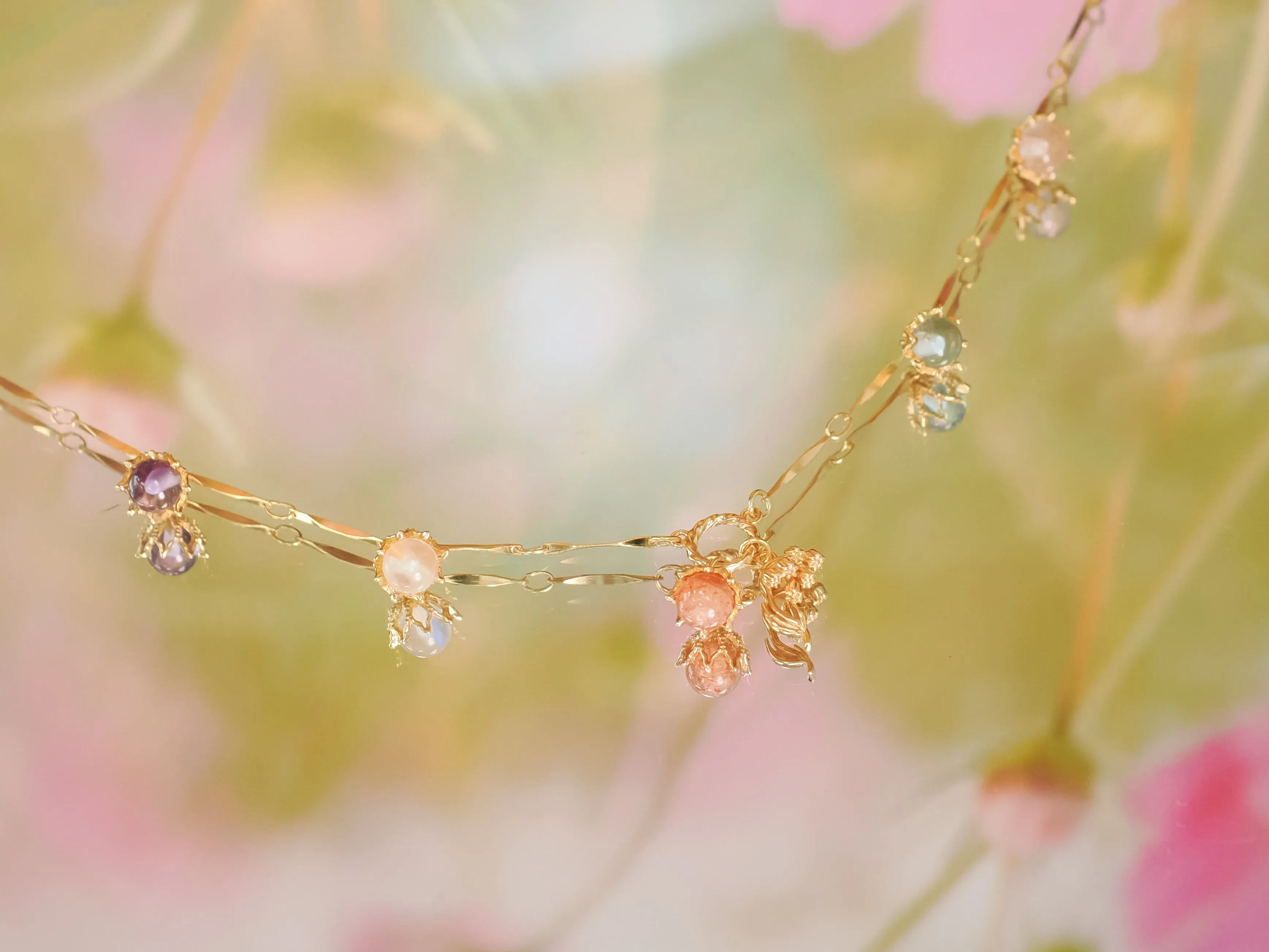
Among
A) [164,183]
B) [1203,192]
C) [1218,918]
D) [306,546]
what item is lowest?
Answer: [1218,918]

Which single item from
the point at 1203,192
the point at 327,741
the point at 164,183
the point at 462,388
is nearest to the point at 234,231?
the point at 164,183

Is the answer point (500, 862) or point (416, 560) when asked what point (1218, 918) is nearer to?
point (500, 862)

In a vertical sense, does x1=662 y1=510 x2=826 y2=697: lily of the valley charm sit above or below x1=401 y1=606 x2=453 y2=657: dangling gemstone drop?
below

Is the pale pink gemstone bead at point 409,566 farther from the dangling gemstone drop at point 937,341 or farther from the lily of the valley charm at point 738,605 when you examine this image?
the dangling gemstone drop at point 937,341

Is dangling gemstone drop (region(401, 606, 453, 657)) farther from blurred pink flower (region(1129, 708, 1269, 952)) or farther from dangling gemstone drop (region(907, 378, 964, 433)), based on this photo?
blurred pink flower (region(1129, 708, 1269, 952))

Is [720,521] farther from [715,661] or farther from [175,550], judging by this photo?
[175,550]

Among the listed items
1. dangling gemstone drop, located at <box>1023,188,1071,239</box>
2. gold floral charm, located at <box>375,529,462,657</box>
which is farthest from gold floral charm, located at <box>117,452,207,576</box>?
dangling gemstone drop, located at <box>1023,188,1071,239</box>

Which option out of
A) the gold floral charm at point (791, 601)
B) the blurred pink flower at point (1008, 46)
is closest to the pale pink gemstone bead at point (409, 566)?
the gold floral charm at point (791, 601)
